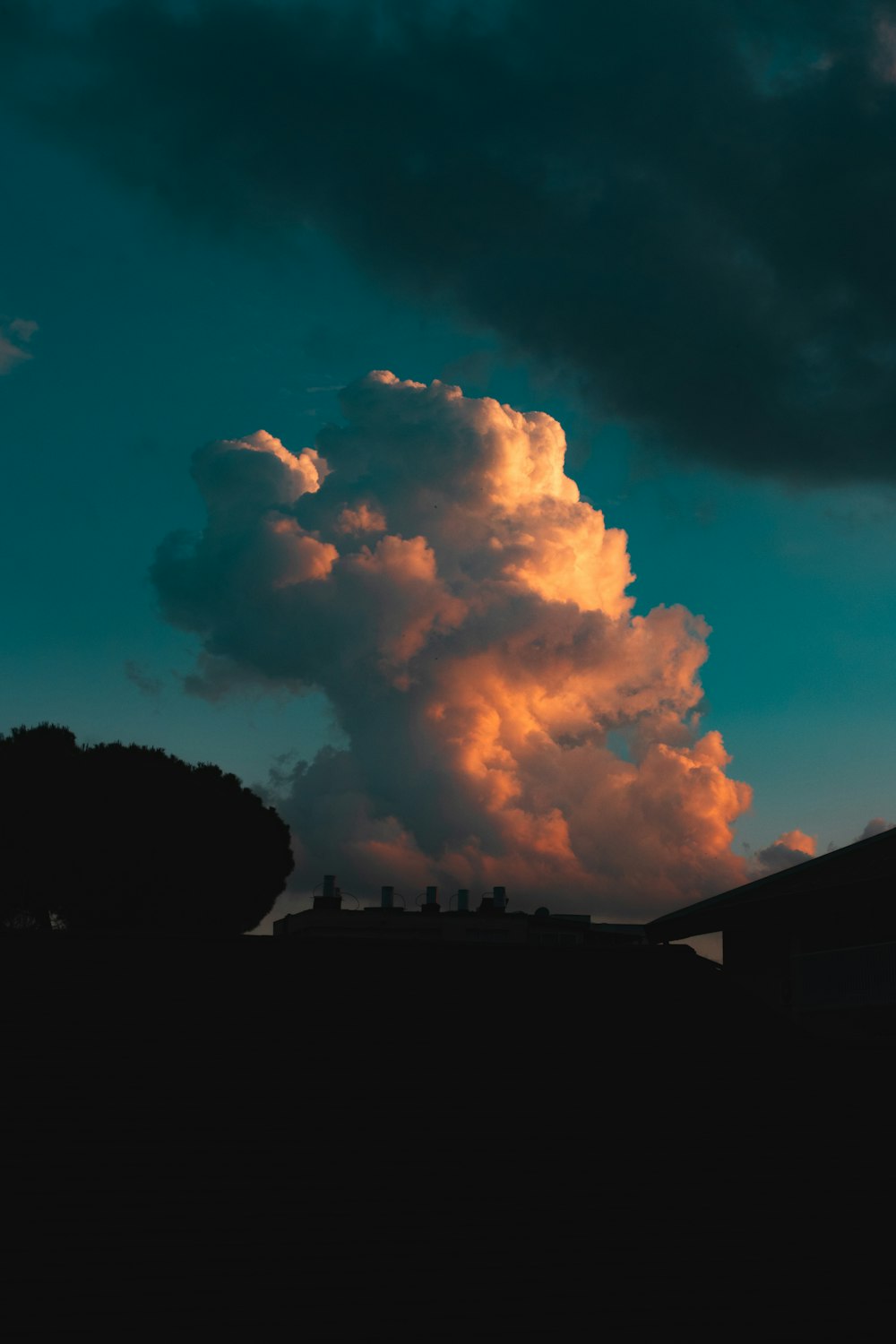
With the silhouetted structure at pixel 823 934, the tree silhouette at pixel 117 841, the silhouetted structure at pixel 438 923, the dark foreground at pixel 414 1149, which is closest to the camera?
the dark foreground at pixel 414 1149

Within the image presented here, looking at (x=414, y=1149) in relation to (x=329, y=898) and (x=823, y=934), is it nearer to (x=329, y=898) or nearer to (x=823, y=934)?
(x=823, y=934)

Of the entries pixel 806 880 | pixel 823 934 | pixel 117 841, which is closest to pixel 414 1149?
pixel 806 880

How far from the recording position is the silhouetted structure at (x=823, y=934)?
32469 millimetres

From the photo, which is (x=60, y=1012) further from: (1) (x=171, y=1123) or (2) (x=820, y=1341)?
(2) (x=820, y=1341)

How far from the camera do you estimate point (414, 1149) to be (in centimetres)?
1129

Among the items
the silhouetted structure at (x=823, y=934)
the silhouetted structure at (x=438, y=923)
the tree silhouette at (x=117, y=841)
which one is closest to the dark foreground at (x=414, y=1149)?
the silhouetted structure at (x=823, y=934)

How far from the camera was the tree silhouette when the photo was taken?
168ft

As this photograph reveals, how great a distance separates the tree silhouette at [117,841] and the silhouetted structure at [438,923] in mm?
28317

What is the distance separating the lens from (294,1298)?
30.7 ft

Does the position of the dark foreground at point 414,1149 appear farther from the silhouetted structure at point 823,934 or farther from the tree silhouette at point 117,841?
the tree silhouette at point 117,841

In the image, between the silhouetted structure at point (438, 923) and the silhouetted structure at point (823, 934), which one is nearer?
the silhouetted structure at point (823, 934)

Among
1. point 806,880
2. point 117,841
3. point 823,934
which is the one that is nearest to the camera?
point 806,880

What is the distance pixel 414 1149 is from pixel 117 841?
43279 millimetres

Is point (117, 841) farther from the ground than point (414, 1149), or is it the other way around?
point (117, 841)
